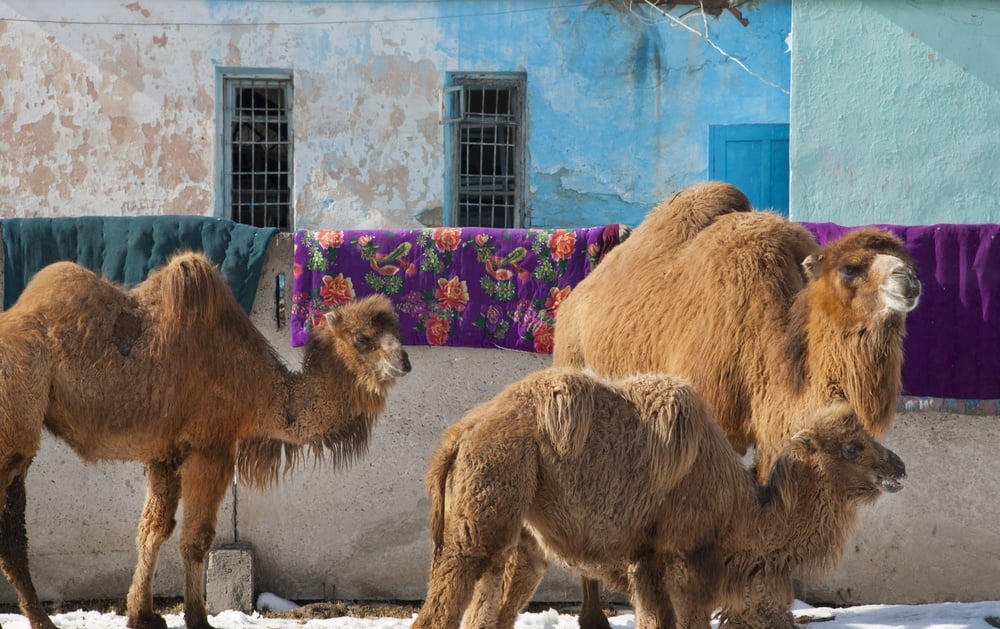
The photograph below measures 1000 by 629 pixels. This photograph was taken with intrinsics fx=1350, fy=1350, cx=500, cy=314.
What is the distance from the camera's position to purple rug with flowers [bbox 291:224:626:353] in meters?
8.04

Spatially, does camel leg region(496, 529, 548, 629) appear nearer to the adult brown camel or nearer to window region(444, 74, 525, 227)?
the adult brown camel

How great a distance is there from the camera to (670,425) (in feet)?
17.1

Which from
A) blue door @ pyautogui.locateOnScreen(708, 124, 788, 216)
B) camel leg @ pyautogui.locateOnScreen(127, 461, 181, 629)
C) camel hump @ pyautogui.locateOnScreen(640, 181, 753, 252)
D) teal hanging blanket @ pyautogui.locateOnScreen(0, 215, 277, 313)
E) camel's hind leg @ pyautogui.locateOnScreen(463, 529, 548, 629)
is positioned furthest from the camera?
blue door @ pyautogui.locateOnScreen(708, 124, 788, 216)

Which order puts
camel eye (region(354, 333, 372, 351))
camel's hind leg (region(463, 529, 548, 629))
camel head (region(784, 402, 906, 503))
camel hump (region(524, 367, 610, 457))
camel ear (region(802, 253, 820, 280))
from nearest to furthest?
camel hump (region(524, 367, 610, 457)) → camel head (region(784, 402, 906, 503)) → camel's hind leg (region(463, 529, 548, 629)) → camel ear (region(802, 253, 820, 280)) → camel eye (region(354, 333, 372, 351))

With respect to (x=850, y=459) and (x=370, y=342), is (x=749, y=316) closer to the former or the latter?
(x=850, y=459)

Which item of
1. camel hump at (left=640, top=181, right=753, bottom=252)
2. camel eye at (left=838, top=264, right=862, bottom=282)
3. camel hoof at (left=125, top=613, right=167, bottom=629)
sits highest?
camel hump at (left=640, top=181, right=753, bottom=252)

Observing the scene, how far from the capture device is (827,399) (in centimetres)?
600

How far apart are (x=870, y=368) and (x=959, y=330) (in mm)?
1990

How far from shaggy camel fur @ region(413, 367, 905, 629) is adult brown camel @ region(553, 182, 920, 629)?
1.55 feet

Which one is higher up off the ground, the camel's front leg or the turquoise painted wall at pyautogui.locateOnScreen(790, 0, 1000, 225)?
the turquoise painted wall at pyautogui.locateOnScreen(790, 0, 1000, 225)

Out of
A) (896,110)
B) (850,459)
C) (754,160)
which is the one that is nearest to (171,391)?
(850,459)

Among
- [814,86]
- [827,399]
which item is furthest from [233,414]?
[814,86]

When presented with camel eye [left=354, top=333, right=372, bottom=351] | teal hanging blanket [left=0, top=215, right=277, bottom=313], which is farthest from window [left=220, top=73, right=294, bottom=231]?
camel eye [left=354, top=333, right=372, bottom=351]

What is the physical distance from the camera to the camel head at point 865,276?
575 cm
